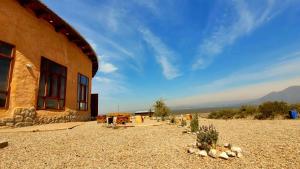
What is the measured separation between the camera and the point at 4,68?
9820 mm

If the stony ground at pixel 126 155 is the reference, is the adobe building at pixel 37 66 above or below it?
above

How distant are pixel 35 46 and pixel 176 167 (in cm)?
1035

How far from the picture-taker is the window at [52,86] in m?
12.3

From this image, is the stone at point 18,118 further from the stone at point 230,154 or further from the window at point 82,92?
the stone at point 230,154

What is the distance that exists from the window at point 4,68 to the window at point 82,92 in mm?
6754

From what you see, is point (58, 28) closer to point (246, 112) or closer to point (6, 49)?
point (6, 49)

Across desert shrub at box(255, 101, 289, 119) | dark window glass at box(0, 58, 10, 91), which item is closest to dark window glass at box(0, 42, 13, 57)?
dark window glass at box(0, 58, 10, 91)

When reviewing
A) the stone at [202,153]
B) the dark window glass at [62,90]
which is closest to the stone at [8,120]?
the dark window glass at [62,90]

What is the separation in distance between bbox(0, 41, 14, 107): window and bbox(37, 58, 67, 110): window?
87.1 inches

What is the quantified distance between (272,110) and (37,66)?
20.7 meters

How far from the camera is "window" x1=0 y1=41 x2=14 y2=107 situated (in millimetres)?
9664

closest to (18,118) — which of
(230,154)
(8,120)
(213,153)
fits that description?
(8,120)

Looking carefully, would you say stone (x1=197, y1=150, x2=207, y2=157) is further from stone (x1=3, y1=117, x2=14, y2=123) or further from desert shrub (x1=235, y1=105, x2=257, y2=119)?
desert shrub (x1=235, y1=105, x2=257, y2=119)

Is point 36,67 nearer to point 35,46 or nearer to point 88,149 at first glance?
point 35,46
